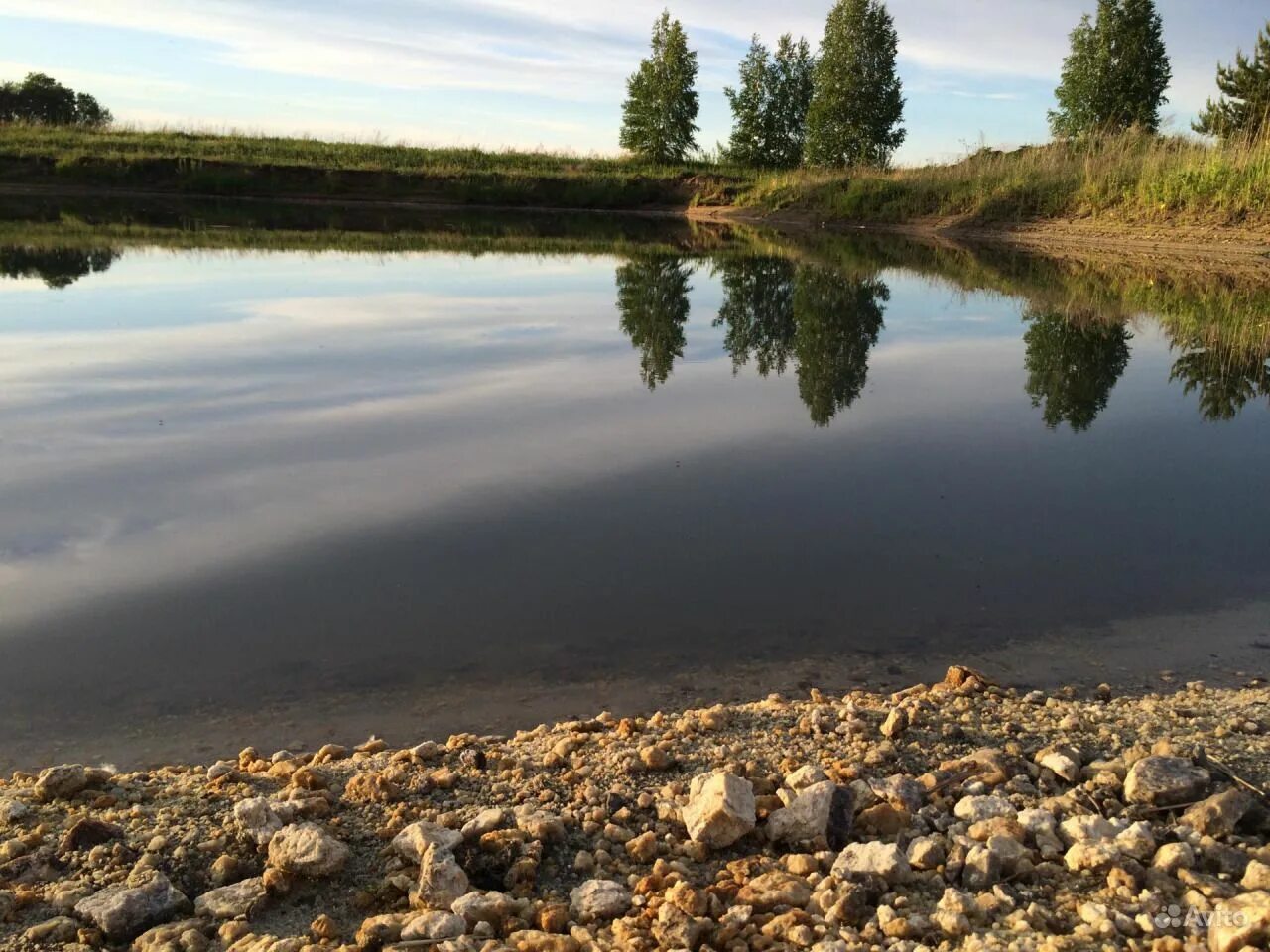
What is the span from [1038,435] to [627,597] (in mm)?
4892

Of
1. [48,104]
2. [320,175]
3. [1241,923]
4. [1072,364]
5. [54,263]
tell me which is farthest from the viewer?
[48,104]

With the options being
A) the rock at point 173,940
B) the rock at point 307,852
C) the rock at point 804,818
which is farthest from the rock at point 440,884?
the rock at point 804,818

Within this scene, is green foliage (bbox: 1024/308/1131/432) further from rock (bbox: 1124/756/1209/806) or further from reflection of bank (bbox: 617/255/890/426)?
rock (bbox: 1124/756/1209/806)

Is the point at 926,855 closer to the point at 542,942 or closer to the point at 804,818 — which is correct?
the point at 804,818

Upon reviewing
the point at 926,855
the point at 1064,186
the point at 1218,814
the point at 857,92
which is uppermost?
the point at 857,92

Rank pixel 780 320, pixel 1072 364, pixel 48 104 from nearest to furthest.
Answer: pixel 1072 364
pixel 780 320
pixel 48 104

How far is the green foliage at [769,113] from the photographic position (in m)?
44.8

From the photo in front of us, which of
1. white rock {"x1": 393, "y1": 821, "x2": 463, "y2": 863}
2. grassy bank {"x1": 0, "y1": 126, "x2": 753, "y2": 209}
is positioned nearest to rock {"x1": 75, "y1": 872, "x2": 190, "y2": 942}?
white rock {"x1": 393, "y1": 821, "x2": 463, "y2": 863}

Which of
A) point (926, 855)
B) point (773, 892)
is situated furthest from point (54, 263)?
point (926, 855)

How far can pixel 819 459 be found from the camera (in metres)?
7.46

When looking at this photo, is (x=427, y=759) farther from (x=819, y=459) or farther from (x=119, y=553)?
(x=819, y=459)

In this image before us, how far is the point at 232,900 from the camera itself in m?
2.59

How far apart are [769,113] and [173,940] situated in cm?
4643

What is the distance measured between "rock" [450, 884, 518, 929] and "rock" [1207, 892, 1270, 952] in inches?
54.2
